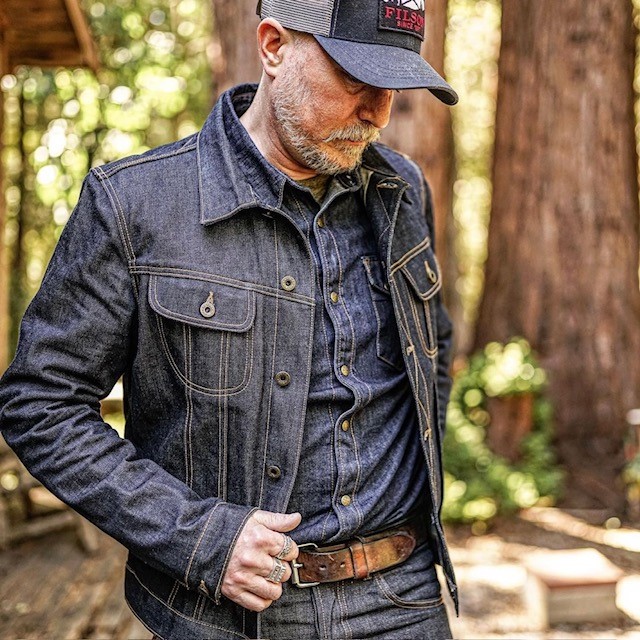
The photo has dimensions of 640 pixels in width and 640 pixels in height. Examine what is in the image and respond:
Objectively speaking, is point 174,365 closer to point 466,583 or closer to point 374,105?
point 374,105

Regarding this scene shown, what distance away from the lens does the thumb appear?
2.11 m

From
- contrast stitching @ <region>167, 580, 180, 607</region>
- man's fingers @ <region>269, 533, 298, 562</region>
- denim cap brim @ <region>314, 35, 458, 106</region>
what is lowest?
contrast stitching @ <region>167, 580, 180, 607</region>

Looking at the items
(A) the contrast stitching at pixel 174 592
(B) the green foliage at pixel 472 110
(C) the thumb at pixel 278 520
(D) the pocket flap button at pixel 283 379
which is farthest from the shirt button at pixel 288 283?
(B) the green foliage at pixel 472 110

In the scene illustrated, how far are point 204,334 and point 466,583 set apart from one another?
13.5ft

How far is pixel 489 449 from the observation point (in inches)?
279

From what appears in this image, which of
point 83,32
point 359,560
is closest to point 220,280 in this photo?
point 359,560

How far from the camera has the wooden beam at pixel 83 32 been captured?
5.15 metres

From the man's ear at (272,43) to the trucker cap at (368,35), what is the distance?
22 millimetres

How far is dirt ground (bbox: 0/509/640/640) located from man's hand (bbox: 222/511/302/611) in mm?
2822

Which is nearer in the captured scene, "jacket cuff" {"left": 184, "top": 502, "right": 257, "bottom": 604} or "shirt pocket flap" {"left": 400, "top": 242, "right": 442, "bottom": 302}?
"jacket cuff" {"left": 184, "top": 502, "right": 257, "bottom": 604}

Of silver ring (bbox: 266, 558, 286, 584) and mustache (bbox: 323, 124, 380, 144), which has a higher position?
mustache (bbox: 323, 124, 380, 144)

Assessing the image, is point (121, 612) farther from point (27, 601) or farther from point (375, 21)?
point (375, 21)

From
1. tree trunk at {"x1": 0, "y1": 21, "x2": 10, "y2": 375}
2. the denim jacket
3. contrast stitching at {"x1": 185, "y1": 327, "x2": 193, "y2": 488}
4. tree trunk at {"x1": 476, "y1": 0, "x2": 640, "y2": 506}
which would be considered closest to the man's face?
the denim jacket

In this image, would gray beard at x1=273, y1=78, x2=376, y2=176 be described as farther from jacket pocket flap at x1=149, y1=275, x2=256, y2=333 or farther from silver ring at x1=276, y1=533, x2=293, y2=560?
silver ring at x1=276, y1=533, x2=293, y2=560
